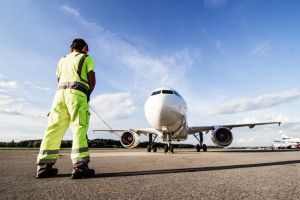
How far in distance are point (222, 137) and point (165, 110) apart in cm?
658

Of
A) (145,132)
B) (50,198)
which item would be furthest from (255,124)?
(50,198)

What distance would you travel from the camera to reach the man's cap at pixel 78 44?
4613mm

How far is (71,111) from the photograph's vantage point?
4.06m

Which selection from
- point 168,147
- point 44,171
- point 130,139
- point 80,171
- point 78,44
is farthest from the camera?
point 130,139

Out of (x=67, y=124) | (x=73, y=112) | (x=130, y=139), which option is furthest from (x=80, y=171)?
(x=130, y=139)

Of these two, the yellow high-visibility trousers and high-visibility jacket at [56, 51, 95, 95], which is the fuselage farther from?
the yellow high-visibility trousers

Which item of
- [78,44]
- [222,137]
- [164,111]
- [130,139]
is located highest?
[164,111]

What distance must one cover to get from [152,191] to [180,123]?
1193 centimetres

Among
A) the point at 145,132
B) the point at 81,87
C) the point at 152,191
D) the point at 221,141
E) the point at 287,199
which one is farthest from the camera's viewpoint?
the point at 145,132

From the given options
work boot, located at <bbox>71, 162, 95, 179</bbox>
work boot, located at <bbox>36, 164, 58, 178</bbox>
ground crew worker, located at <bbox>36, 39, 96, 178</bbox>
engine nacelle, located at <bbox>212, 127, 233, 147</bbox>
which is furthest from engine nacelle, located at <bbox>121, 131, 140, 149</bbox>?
work boot, located at <bbox>71, 162, 95, 179</bbox>

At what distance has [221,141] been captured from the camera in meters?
17.2

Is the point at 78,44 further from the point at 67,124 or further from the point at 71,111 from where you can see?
the point at 67,124

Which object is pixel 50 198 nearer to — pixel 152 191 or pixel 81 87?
pixel 152 191

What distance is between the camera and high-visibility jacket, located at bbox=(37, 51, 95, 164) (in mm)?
3913
